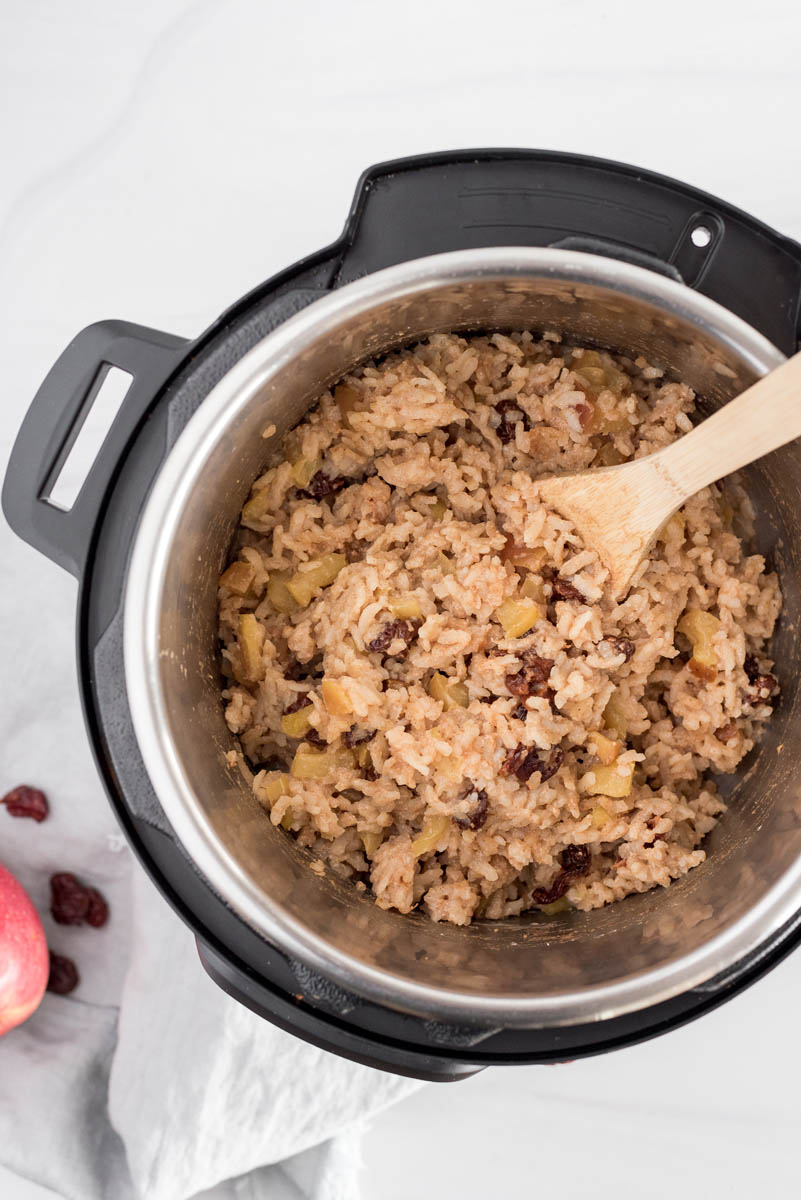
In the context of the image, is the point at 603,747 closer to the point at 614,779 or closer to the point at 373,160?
the point at 614,779

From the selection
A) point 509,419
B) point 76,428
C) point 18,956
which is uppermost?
point 509,419

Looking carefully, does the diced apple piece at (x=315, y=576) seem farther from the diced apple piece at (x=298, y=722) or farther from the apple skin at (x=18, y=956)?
the apple skin at (x=18, y=956)

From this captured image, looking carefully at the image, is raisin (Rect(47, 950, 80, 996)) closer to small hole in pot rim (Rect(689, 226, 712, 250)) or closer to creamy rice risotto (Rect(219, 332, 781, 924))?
creamy rice risotto (Rect(219, 332, 781, 924))

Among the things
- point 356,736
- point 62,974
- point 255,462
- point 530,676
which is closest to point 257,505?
point 255,462

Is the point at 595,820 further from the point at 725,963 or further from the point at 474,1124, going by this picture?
the point at 474,1124

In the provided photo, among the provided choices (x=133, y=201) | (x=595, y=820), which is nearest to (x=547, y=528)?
(x=595, y=820)

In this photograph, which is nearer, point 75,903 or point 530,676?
point 530,676

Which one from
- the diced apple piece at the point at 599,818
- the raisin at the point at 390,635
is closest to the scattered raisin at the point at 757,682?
the diced apple piece at the point at 599,818
